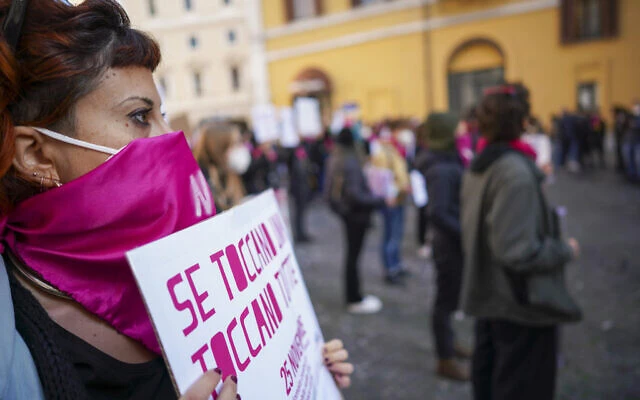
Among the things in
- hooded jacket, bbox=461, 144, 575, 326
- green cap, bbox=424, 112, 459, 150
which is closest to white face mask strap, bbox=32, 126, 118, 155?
hooded jacket, bbox=461, 144, 575, 326

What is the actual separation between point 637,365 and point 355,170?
2.72 meters

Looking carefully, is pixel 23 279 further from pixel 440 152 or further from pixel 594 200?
pixel 594 200

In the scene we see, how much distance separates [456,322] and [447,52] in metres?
16.0

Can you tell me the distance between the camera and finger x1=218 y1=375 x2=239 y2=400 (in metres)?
0.74

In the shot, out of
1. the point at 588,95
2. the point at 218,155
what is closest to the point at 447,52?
the point at 588,95

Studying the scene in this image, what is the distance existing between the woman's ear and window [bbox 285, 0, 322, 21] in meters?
20.7

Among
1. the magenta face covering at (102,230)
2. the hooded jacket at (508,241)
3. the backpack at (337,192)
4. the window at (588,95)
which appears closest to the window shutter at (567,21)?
the window at (588,95)

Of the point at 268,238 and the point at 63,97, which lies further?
the point at 268,238

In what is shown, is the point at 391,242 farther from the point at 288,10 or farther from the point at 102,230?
the point at 288,10

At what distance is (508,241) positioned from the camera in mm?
2162

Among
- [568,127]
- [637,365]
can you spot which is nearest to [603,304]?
[637,365]

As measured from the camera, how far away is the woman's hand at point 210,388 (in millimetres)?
704

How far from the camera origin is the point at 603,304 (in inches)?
165

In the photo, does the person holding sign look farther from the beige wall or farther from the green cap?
the beige wall
